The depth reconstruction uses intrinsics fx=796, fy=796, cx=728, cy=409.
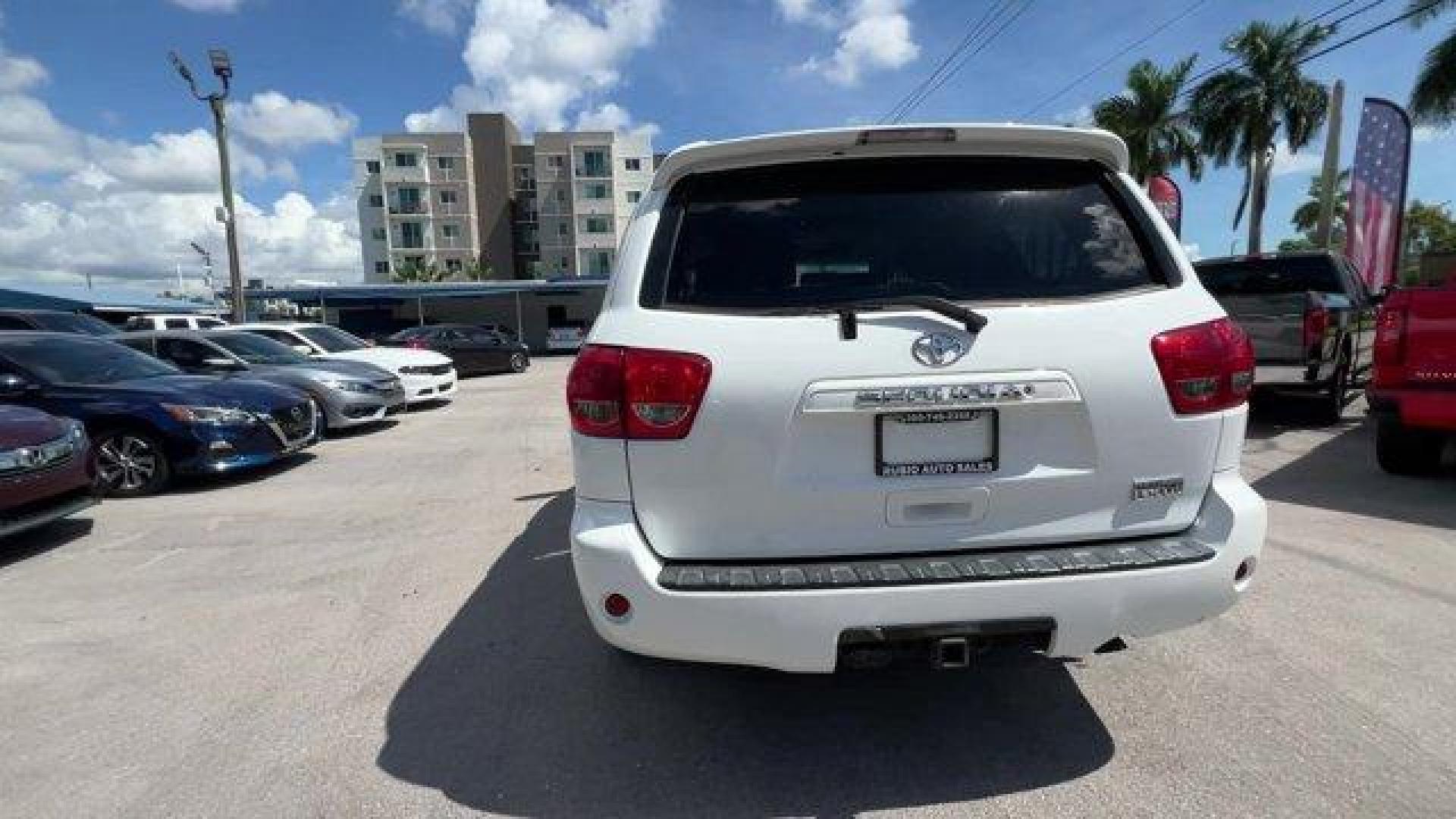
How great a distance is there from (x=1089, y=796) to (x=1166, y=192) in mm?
18596

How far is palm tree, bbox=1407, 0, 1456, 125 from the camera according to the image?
75.6 feet

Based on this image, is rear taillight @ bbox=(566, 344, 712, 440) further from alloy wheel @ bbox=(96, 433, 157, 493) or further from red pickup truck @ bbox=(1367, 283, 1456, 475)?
alloy wheel @ bbox=(96, 433, 157, 493)

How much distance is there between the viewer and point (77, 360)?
754 centimetres

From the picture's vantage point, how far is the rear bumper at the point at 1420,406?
5.41 metres

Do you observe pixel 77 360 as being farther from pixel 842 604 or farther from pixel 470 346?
pixel 470 346

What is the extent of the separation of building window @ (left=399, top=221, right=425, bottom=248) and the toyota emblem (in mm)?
72088

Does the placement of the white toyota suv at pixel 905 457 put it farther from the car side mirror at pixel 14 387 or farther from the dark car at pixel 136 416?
the car side mirror at pixel 14 387

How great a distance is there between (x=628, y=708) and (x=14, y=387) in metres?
7.13

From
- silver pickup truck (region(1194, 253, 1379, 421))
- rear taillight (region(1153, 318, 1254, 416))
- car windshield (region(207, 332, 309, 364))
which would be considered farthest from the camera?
car windshield (region(207, 332, 309, 364))

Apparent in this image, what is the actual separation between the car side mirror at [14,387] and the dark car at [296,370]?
109 inches

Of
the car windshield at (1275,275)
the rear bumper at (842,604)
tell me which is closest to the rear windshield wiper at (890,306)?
the rear bumper at (842,604)

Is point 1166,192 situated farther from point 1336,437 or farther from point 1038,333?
point 1038,333

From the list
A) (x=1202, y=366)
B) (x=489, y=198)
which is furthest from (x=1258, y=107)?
(x=489, y=198)

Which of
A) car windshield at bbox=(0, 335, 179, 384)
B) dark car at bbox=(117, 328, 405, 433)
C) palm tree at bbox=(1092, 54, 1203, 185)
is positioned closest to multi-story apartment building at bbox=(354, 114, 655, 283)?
palm tree at bbox=(1092, 54, 1203, 185)
